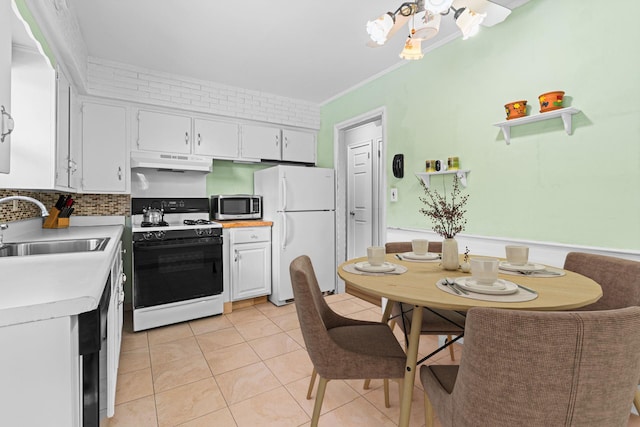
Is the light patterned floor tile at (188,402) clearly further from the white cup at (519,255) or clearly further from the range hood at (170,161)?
the range hood at (170,161)

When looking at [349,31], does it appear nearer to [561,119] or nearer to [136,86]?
[561,119]

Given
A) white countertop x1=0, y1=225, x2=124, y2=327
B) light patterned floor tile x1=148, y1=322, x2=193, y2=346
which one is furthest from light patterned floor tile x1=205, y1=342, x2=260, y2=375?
white countertop x1=0, y1=225, x2=124, y2=327

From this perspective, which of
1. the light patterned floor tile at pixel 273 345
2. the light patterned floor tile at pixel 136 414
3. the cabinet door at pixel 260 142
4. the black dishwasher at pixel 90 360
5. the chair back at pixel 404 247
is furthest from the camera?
the cabinet door at pixel 260 142

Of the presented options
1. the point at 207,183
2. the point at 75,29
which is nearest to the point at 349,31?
the point at 75,29

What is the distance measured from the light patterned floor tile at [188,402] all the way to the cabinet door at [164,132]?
2.40 metres

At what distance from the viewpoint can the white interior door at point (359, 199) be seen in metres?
4.41

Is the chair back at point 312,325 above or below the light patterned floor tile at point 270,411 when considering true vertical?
above

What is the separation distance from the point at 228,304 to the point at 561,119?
10.7ft

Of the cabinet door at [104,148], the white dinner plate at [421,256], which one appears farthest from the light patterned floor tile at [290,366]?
the cabinet door at [104,148]

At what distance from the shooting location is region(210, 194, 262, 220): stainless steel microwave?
371cm

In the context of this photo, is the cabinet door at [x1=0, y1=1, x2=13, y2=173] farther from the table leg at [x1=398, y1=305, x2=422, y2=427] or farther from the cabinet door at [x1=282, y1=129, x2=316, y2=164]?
the cabinet door at [x1=282, y1=129, x2=316, y2=164]

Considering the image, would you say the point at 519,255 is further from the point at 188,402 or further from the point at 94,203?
the point at 94,203

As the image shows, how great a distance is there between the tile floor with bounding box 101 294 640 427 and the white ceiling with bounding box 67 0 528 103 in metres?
2.55

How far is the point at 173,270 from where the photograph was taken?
307 cm
